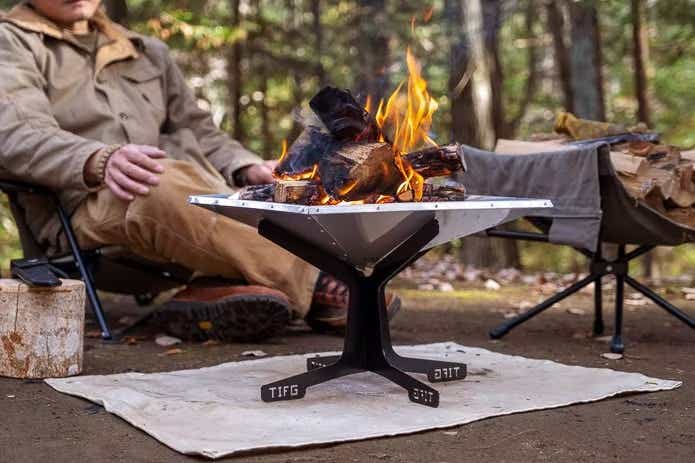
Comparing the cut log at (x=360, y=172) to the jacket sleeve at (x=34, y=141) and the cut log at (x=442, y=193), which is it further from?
the jacket sleeve at (x=34, y=141)

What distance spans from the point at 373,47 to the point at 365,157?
19.7ft

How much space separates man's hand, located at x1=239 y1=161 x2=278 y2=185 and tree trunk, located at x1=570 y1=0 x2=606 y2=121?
4724mm

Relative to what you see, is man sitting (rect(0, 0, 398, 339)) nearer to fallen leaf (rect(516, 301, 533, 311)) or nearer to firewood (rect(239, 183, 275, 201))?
firewood (rect(239, 183, 275, 201))

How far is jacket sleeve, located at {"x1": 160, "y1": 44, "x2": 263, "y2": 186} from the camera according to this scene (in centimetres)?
437

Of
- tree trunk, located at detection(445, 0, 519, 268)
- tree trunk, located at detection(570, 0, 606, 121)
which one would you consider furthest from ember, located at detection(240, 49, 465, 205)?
tree trunk, located at detection(570, 0, 606, 121)

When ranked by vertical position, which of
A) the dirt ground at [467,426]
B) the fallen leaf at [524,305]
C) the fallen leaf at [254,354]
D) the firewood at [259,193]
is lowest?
the fallen leaf at [524,305]

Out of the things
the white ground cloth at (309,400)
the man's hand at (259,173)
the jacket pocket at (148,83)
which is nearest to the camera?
the white ground cloth at (309,400)

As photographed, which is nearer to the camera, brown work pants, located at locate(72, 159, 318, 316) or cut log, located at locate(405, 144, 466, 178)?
cut log, located at locate(405, 144, 466, 178)

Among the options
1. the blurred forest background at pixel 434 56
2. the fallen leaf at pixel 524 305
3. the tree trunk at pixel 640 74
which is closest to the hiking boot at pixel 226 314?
the fallen leaf at pixel 524 305

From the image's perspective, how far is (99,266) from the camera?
13.1 feet

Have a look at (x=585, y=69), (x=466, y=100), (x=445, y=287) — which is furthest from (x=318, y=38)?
(x=445, y=287)

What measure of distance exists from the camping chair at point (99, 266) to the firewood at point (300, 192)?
1423mm

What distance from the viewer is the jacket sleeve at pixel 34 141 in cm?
355

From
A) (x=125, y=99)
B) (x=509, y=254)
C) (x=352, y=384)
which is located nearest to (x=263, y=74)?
(x=509, y=254)
